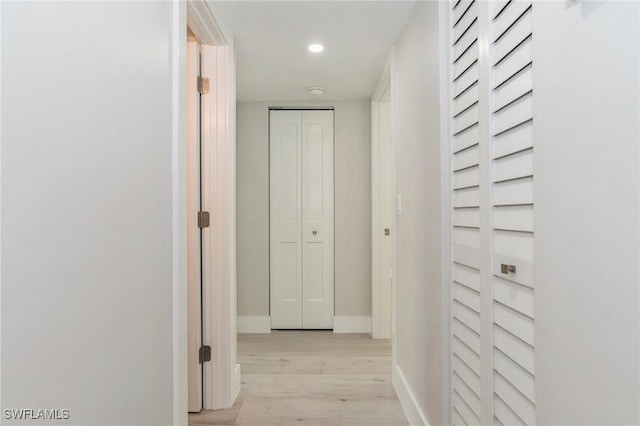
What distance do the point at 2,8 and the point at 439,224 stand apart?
1573mm

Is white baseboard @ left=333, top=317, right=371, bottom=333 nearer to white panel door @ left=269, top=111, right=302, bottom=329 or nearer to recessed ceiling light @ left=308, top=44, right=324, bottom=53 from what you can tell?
white panel door @ left=269, top=111, right=302, bottom=329

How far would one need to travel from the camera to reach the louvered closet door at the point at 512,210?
111 centimetres

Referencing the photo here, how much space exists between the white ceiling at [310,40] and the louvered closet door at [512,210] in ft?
3.84

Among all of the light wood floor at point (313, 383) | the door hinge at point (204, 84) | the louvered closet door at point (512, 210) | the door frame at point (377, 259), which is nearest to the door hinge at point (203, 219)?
the door hinge at point (204, 84)

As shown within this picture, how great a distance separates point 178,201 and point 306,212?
8.88 feet

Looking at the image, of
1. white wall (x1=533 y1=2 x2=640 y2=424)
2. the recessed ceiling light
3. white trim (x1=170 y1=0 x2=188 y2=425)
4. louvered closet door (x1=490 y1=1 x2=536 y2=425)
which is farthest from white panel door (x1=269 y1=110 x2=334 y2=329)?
white wall (x1=533 y1=2 x2=640 y2=424)

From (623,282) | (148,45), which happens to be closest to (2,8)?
(148,45)

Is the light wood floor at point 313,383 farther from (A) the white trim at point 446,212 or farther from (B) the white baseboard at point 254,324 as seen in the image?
(A) the white trim at point 446,212

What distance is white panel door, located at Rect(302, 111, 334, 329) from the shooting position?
4.24 metres

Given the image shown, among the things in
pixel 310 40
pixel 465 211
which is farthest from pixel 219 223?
pixel 465 211

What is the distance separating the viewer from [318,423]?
7.65ft

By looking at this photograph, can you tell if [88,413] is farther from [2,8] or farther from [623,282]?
[623,282]

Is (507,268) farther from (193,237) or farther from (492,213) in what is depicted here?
(193,237)

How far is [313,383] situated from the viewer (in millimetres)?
2895
